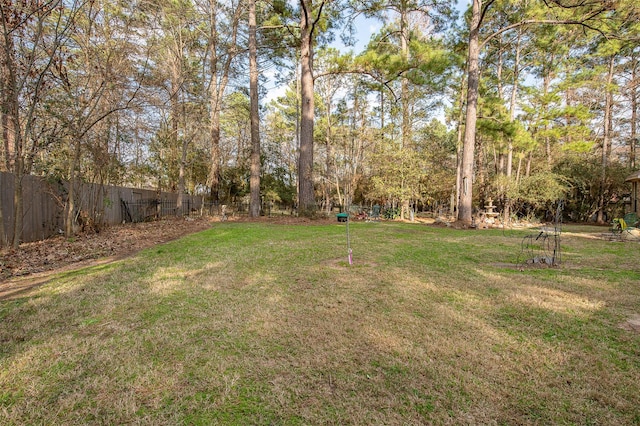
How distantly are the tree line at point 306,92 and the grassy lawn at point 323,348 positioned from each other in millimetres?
5043

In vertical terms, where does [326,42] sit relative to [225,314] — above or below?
above

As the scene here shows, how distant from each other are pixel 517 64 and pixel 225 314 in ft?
63.0

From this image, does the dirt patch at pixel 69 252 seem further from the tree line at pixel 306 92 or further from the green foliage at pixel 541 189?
the green foliage at pixel 541 189

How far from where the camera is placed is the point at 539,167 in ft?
58.3

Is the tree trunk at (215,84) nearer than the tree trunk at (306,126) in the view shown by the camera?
No

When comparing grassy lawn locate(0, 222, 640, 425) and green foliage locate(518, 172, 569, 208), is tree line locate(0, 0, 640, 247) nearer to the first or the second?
green foliage locate(518, 172, 569, 208)

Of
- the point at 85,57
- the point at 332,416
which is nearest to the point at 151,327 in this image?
the point at 332,416

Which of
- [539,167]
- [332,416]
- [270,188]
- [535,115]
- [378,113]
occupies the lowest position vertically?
[332,416]

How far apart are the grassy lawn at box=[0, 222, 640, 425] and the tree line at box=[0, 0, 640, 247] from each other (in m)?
5.04

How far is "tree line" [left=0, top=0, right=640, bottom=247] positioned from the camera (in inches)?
260

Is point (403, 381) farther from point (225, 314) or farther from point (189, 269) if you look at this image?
point (189, 269)

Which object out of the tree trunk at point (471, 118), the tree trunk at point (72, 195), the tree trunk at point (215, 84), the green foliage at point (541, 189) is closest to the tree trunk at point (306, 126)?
the tree trunk at point (215, 84)

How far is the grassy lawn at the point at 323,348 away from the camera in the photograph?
5.21ft

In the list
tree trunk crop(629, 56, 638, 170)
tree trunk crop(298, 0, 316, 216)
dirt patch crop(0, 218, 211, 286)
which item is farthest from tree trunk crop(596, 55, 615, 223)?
dirt patch crop(0, 218, 211, 286)
